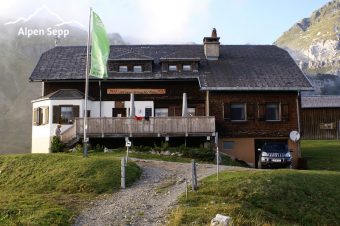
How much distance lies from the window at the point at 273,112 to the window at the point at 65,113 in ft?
52.0

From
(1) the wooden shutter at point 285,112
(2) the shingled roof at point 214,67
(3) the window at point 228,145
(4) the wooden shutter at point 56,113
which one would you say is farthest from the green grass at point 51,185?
(1) the wooden shutter at point 285,112

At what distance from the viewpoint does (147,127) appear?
36031 mm

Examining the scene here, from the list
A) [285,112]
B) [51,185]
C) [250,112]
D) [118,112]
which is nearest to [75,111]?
[118,112]

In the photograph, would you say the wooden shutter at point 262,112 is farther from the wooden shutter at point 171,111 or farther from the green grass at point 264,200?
the green grass at point 264,200

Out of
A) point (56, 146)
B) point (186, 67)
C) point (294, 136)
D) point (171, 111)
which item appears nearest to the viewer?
point (56, 146)

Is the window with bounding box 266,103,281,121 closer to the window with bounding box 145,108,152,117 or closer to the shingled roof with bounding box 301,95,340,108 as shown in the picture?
the window with bounding box 145,108,152,117

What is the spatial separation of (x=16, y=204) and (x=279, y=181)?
11.3 meters

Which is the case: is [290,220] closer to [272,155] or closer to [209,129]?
[272,155]

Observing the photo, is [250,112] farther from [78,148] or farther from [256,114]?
[78,148]

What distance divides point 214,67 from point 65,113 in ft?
44.9

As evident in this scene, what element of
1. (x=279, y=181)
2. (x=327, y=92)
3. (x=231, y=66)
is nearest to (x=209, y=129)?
(x=231, y=66)

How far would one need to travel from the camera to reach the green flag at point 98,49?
94.0ft

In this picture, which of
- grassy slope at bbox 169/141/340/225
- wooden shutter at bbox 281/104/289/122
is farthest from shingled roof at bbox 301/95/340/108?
grassy slope at bbox 169/141/340/225

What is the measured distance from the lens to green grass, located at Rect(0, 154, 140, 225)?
17.1 meters
